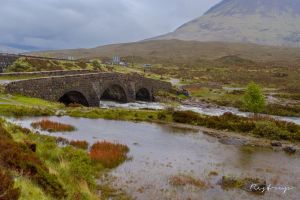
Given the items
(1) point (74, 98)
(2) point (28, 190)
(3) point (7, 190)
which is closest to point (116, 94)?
(1) point (74, 98)

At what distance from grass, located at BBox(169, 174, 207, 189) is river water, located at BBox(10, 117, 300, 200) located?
340 mm

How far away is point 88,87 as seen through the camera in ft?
189

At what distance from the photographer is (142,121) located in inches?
1662

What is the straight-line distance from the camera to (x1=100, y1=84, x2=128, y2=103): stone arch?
234 ft

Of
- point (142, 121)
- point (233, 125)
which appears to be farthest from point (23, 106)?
point (233, 125)

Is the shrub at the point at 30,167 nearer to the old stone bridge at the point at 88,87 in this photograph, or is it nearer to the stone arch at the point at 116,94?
the old stone bridge at the point at 88,87

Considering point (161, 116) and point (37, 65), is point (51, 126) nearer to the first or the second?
point (161, 116)

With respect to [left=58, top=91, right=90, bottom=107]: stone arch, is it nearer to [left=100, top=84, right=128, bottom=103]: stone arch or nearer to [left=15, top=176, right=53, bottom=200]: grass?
[left=100, top=84, right=128, bottom=103]: stone arch

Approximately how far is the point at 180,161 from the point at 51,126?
1242 centimetres

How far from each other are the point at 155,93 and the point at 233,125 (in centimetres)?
4282

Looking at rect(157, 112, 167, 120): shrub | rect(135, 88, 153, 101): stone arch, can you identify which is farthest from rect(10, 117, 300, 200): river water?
rect(135, 88, 153, 101): stone arch

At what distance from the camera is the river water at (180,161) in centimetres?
1939

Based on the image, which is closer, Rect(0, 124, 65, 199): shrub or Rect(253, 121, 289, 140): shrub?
Rect(0, 124, 65, 199): shrub

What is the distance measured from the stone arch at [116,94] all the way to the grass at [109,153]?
4279cm
